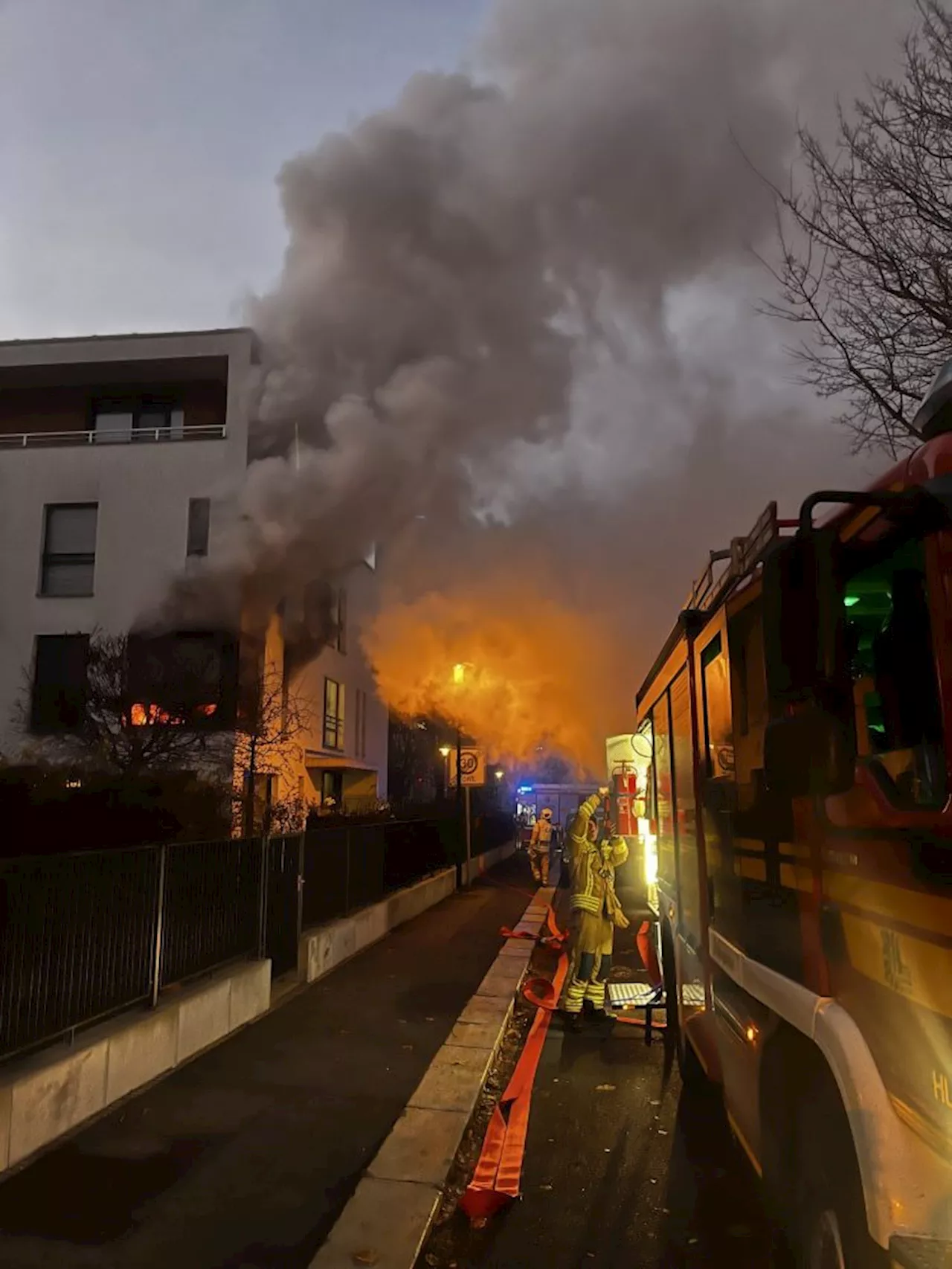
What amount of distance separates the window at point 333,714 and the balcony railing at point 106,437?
19.9 ft

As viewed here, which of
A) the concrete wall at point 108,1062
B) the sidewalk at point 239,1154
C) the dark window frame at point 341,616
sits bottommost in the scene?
the sidewalk at point 239,1154

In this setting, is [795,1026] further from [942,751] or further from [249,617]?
[249,617]

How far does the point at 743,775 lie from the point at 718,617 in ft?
2.56

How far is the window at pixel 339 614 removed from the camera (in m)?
16.1

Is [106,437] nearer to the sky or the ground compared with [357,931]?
nearer to the sky

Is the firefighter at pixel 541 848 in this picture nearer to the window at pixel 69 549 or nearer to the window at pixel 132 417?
the window at pixel 69 549

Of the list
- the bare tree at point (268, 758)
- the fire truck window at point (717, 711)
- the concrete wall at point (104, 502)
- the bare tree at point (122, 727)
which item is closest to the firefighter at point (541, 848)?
the bare tree at point (268, 758)

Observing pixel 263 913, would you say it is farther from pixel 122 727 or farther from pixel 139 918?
pixel 122 727

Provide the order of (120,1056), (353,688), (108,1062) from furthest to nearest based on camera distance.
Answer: (353,688) < (120,1056) < (108,1062)

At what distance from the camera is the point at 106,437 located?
19484mm

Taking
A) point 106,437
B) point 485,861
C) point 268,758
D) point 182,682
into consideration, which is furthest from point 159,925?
point 106,437

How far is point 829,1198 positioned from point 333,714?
1987 cm

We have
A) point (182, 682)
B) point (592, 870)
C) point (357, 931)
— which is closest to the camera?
point (592, 870)

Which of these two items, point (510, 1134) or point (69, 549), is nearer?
point (510, 1134)
